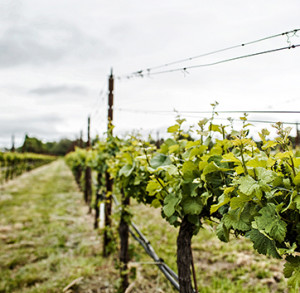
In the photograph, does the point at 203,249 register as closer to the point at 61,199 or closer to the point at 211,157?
the point at 211,157

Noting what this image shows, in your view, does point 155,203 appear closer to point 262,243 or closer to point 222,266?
point 262,243

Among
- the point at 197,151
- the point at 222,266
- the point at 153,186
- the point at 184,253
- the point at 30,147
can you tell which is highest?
the point at 30,147

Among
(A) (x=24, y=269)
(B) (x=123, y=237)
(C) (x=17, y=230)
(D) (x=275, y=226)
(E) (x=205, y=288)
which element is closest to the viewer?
(D) (x=275, y=226)

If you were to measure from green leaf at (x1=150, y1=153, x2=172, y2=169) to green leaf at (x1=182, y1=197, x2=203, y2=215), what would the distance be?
40 cm

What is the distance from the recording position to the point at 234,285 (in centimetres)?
386

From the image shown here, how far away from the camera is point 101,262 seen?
507 centimetres

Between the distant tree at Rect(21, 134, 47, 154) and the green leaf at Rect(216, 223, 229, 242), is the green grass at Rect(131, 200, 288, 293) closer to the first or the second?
the green leaf at Rect(216, 223, 229, 242)

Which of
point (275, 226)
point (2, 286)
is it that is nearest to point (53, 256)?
point (2, 286)

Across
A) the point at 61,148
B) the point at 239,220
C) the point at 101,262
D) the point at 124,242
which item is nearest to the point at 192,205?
the point at 239,220

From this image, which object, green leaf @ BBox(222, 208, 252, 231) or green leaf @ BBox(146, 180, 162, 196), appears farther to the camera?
green leaf @ BBox(146, 180, 162, 196)

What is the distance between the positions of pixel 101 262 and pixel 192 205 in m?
4.25

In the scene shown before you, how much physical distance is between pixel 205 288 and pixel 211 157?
10.3 ft

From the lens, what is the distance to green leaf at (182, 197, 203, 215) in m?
1.55

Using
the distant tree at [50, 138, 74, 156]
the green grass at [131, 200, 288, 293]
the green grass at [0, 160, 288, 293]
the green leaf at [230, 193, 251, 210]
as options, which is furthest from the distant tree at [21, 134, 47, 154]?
the green leaf at [230, 193, 251, 210]
